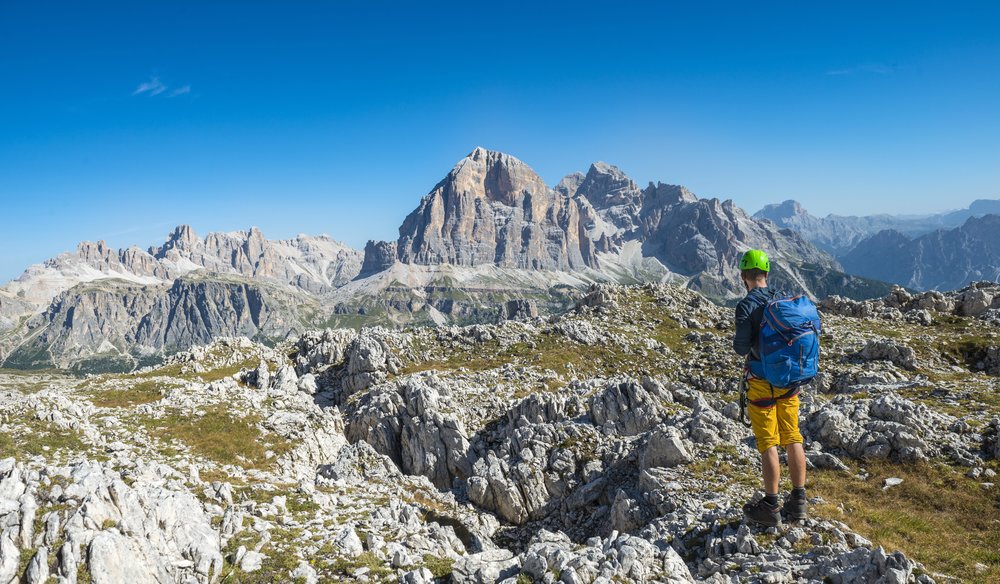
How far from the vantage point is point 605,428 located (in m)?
33.7

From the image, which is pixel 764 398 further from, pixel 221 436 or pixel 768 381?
pixel 221 436

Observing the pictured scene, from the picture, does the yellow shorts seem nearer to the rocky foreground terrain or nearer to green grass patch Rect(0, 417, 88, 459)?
the rocky foreground terrain

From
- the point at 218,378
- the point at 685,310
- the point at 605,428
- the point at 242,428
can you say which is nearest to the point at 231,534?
the point at 242,428

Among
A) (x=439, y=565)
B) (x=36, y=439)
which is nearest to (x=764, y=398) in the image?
(x=439, y=565)

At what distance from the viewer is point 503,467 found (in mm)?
31172

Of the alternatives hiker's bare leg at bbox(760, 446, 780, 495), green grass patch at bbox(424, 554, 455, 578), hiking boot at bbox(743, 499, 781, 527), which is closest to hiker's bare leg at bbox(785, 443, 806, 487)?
hiker's bare leg at bbox(760, 446, 780, 495)

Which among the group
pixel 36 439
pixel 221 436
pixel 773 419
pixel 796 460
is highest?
pixel 773 419

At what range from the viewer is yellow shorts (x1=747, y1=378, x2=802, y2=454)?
40.0 ft

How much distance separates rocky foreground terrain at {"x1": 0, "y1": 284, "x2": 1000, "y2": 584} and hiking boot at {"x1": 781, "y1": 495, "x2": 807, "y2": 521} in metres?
0.37

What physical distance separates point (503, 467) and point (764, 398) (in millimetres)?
22036

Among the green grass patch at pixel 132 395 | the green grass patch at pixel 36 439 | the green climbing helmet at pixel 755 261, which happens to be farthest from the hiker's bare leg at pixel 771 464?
the green grass patch at pixel 132 395

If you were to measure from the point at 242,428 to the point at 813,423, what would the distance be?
36.8m

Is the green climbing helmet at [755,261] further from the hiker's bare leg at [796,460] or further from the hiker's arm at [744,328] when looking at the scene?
the hiker's bare leg at [796,460]

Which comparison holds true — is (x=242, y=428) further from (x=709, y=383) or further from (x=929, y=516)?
(x=709, y=383)
